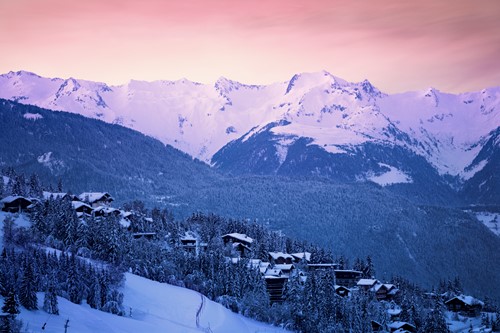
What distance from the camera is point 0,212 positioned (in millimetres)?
112938

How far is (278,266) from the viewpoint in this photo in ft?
427

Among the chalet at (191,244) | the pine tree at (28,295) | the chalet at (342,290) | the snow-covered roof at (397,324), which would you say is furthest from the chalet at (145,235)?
the pine tree at (28,295)

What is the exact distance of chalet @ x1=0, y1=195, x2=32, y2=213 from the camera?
4632 inches

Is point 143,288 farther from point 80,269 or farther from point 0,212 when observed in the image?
point 0,212

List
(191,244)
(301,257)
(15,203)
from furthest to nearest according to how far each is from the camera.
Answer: (301,257) < (191,244) < (15,203)

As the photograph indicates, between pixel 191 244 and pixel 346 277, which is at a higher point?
pixel 191 244

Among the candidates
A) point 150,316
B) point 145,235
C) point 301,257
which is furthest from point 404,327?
point 150,316

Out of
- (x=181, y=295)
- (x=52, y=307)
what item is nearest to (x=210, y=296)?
(x=181, y=295)

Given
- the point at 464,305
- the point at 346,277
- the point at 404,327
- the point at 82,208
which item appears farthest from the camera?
the point at 346,277

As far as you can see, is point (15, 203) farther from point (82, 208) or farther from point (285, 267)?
point (285, 267)

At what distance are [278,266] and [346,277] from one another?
19912 mm

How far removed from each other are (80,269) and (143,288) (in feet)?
35.6

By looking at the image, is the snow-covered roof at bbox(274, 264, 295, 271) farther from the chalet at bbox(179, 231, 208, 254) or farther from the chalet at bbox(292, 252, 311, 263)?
the chalet at bbox(292, 252, 311, 263)

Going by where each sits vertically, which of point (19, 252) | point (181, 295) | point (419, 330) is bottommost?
point (419, 330)
